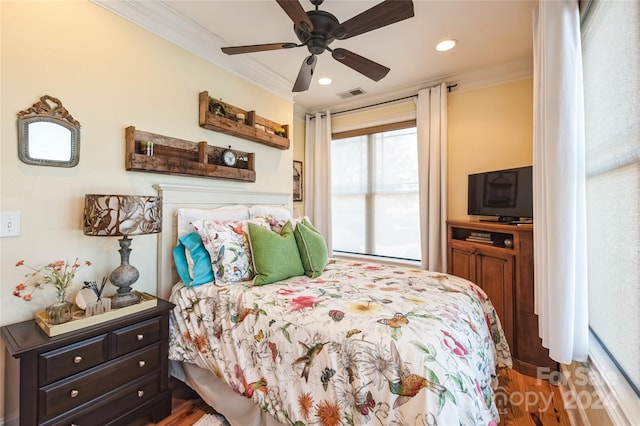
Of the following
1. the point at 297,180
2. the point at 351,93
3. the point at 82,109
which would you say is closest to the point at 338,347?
the point at 82,109

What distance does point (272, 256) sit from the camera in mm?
1854

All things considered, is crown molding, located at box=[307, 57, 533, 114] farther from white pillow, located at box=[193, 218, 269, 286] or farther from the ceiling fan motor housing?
white pillow, located at box=[193, 218, 269, 286]

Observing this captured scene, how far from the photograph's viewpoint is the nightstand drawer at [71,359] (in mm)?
1220

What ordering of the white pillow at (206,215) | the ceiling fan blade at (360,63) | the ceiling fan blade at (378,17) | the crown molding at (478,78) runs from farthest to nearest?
the crown molding at (478,78) → the white pillow at (206,215) → the ceiling fan blade at (360,63) → the ceiling fan blade at (378,17)

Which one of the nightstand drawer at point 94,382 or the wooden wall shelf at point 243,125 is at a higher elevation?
the wooden wall shelf at point 243,125

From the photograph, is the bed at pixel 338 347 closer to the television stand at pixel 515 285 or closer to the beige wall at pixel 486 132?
the television stand at pixel 515 285

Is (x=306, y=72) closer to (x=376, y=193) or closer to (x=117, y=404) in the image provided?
(x=376, y=193)

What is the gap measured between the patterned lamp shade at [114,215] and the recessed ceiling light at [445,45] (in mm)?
2671

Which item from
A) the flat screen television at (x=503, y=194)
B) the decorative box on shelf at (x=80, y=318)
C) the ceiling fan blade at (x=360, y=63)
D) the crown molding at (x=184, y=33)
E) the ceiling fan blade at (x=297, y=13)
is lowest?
the decorative box on shelf at (x=80, y=318)

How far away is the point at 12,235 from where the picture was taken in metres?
1.42

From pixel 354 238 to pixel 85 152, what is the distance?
3091 mm

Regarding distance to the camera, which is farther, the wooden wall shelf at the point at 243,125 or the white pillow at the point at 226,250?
the wooden wall shelf at the point at 243,125

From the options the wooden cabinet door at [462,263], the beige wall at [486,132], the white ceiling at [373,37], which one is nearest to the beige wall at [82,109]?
the white ceiling at [373,37]

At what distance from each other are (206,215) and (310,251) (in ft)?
2.89
